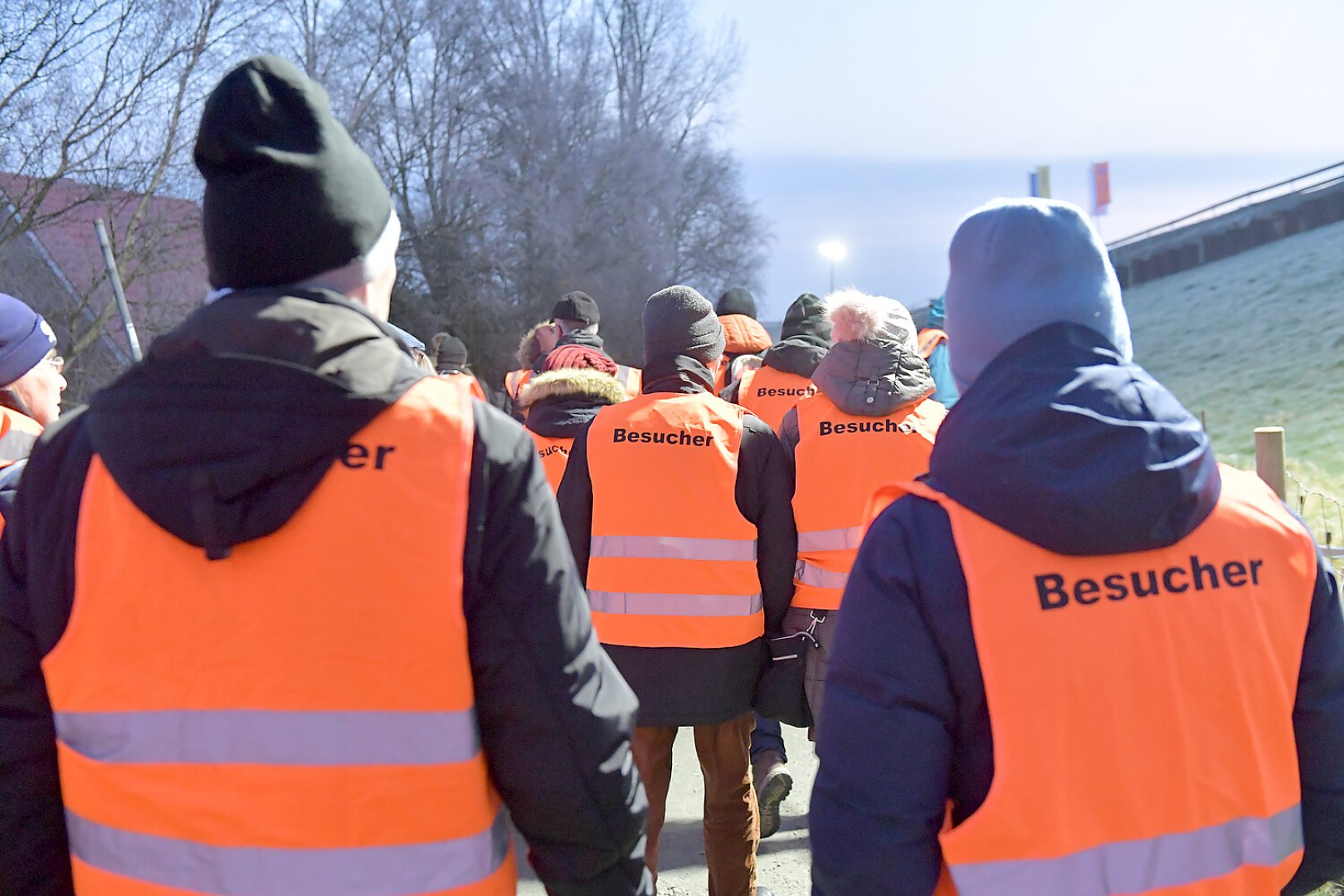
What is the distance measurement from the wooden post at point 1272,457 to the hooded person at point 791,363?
233cm

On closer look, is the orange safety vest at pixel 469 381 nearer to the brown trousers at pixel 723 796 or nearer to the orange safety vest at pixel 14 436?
the orange safety vest at pixel 14 436

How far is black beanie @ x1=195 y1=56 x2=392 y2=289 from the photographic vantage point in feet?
5.08

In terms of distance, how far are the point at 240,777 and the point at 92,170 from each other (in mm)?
10350

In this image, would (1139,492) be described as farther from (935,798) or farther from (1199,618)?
(935,798)

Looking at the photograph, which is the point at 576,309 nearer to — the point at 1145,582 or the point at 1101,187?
the point at 1145,582

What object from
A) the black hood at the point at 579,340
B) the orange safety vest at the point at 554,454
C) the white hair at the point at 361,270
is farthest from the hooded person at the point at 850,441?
the black hood at the point at 579,340

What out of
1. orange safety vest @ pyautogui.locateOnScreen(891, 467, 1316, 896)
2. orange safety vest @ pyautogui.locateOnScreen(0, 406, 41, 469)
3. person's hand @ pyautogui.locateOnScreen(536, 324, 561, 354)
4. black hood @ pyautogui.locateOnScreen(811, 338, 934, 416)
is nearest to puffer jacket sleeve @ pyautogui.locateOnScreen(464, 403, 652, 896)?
orange safety vest @ pyautogui.locateOnScreen(891, 467, 1316, 896)

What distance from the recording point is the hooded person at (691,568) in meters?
3.43

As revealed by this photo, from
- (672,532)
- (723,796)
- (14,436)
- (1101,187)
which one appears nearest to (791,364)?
(672,532)

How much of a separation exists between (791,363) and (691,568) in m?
2.44

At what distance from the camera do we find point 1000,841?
1.52 m

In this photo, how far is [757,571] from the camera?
353 centimetres

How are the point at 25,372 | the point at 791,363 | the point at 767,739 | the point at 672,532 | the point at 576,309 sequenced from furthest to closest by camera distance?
the point at 576,309 < the point at 791,363 < the point at 767,739 < the point at 672,532 < the point at 25,372

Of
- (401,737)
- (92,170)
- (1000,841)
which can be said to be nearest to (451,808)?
(401,737)
